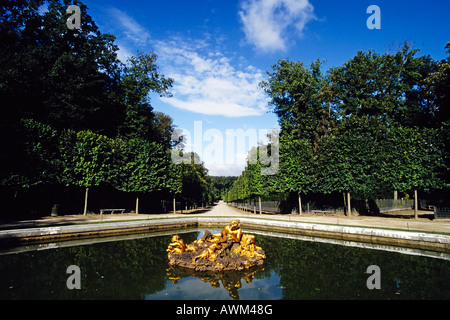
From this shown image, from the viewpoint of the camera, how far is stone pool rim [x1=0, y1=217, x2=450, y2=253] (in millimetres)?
12001

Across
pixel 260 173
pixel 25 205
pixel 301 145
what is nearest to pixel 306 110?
pixel 301 145

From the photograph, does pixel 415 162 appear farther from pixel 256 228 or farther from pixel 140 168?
pixel 140 168

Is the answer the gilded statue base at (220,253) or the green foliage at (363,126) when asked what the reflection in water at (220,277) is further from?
the green foliage at (363,126)

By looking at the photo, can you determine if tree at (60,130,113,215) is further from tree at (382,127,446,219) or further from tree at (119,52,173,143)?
tree at (382,127,446,219)

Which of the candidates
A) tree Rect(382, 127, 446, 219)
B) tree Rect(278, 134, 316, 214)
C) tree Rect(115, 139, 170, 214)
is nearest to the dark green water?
tree Rect(382, 127, 446, 219)

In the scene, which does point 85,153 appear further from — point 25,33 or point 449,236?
point 449,236

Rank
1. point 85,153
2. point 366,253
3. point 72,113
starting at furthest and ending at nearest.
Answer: point 72,113 < point 85,153 < point 366,253

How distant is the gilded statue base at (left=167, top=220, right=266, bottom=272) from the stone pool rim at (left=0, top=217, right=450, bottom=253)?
7.40 meters

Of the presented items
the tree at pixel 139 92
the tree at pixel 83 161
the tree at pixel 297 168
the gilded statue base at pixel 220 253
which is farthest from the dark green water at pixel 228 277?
the tree at pixel 139 92

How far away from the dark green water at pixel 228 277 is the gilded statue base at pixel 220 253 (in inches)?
19.0

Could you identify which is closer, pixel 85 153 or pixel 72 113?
pixel 85 153

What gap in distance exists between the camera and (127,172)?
27.9m
